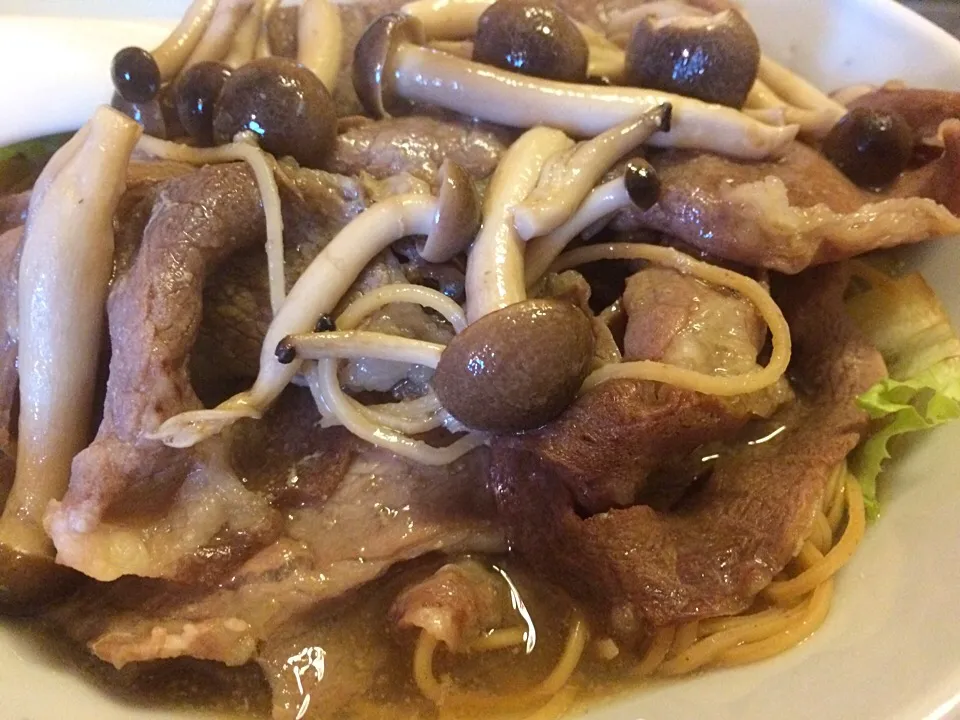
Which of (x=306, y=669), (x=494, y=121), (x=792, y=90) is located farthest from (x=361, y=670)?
(x=792, y=90)

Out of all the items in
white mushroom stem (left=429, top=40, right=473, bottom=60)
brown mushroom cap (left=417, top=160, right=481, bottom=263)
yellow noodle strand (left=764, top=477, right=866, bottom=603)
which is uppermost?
white mushroom stem (left=429, top=40, right=473, bottom=60)

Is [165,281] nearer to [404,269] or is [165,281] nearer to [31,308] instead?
[31,308]

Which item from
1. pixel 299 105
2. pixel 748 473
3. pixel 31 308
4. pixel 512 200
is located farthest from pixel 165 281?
pixel 748 473

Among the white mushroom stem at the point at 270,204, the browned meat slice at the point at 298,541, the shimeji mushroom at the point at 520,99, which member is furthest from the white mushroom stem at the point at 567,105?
the browned meat slice at the point at 298,541

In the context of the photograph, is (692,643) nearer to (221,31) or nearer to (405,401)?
(405,401)

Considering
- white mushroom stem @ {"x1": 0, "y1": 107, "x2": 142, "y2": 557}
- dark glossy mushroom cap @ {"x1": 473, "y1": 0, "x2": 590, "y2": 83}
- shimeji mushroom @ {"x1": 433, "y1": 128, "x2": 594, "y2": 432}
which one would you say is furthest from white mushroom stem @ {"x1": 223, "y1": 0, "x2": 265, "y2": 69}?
shimeji mushroom @ {"x1": 433, "y1": 128, "x2": 594, "y2": 432}

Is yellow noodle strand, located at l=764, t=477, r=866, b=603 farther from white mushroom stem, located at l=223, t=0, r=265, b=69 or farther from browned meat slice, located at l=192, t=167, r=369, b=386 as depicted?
white mushroom stem, located at l=223, t=0, r=265, b=69
